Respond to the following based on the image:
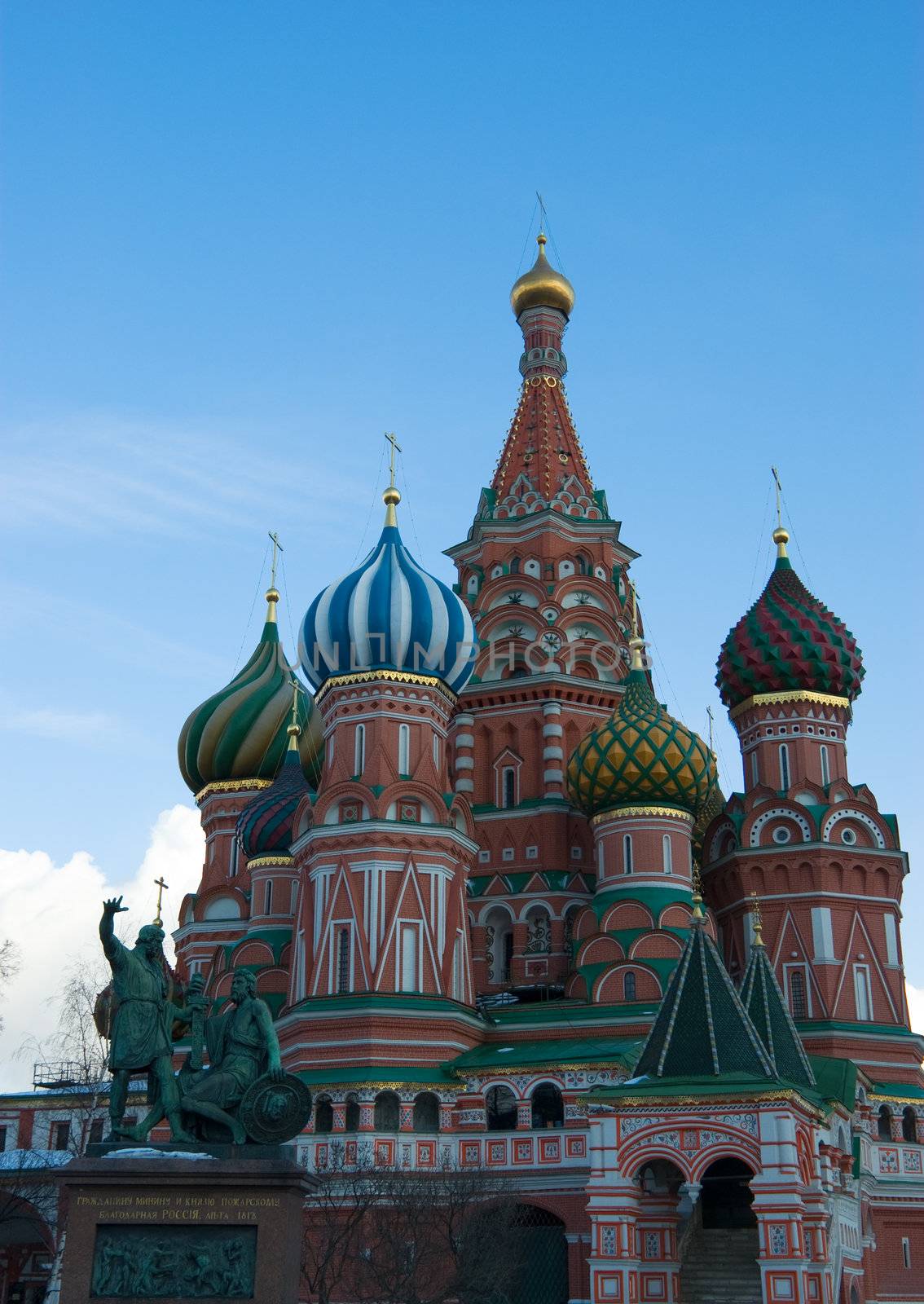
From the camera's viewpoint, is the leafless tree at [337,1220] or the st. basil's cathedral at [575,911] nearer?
the leafless tree at [337,1220]

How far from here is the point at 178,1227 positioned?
14.9 metres

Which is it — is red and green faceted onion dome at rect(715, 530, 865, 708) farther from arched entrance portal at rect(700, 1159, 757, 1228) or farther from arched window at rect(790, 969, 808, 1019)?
arched entrance portal at rect(700, 1159, 757, 1228)

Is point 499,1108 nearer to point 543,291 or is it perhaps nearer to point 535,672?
point 535,672

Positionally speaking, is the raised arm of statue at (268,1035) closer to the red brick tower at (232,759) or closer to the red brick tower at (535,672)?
the red brick tower at (535,672)

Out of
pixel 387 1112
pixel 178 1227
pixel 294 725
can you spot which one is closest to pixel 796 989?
pixel 387 1112

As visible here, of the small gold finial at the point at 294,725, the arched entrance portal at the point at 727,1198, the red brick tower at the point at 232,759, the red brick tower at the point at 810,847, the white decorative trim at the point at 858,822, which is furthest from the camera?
the red brick tower at the point at 232,759

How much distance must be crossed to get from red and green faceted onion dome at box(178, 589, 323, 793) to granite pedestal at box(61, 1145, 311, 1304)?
1063 inches

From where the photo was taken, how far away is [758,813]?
117 feet

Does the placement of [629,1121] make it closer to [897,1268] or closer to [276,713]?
[897,1268]

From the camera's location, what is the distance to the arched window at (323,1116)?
29.4 m

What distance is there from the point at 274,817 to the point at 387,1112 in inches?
362

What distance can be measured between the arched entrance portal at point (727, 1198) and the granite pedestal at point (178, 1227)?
1288 centimetres

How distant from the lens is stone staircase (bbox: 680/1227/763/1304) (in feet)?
81.0

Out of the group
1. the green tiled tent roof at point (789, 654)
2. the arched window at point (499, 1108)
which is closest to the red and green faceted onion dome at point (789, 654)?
the green tiled tent roof at point (789, 654)
